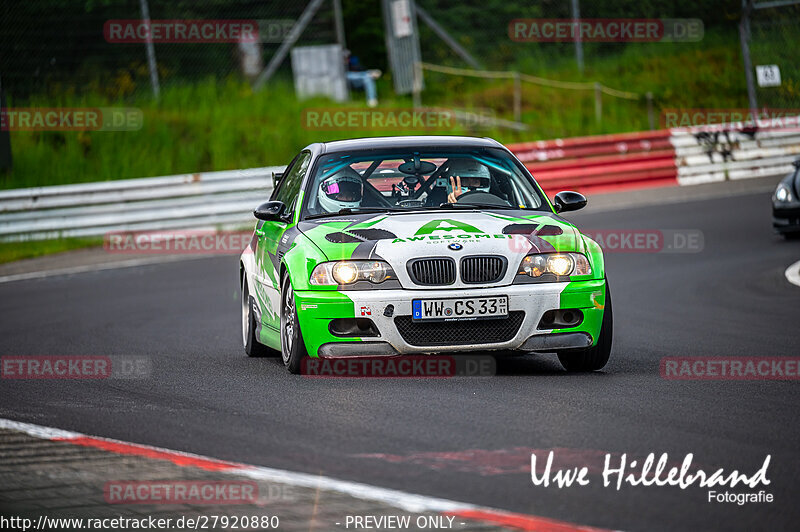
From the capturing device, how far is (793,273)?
14570mm

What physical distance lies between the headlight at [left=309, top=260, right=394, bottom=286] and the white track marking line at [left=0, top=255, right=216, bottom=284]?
30.7 ft

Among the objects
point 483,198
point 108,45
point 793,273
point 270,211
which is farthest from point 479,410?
point 108,45

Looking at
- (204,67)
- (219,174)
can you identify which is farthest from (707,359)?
(204,67)

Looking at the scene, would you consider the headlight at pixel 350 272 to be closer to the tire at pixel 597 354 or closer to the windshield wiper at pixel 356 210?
the windshield wiper at pixel 356 210

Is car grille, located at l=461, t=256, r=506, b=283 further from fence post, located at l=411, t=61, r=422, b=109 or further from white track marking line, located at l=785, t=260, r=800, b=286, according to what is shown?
fence post, located at l=411, t=61, r=422, b=109

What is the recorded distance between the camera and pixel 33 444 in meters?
6.64

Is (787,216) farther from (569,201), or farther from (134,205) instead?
(134,205)

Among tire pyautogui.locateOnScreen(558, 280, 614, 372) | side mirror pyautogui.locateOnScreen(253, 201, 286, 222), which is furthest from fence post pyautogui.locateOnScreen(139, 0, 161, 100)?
tire pyautogui.locateOnScreen(558, 280, 614, 372)

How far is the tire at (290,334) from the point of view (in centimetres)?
841

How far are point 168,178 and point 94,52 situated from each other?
5.66m

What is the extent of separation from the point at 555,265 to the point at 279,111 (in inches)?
755

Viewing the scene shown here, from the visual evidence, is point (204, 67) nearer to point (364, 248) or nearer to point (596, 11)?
point (596, 11)

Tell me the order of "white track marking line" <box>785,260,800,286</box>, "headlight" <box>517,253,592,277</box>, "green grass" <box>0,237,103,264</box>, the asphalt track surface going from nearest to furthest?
1. the asphalt track surface
2. "headlight" <box>517,253,592,277</box>
3. "white track marking line" <box>785,260,800,286</box>
4. "green grass" <box>0,237,103,264</box>

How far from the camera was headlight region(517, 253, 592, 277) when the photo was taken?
27.0ft
